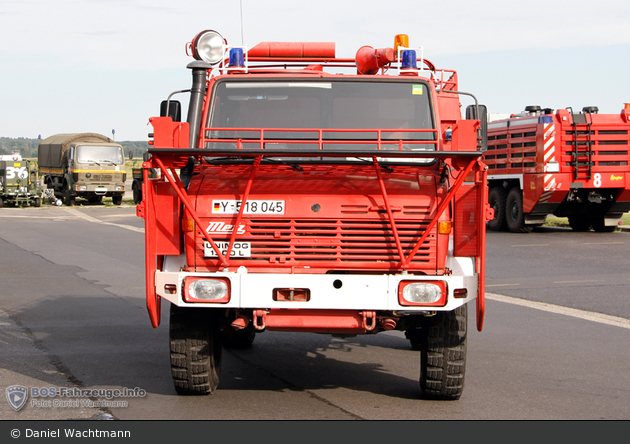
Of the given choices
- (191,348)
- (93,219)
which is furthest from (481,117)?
(93,219)

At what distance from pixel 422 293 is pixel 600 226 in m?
17.3

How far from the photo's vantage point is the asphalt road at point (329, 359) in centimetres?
543

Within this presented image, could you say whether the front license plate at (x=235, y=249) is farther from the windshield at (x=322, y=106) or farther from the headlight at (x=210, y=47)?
the headlight at (x=210, y=47)

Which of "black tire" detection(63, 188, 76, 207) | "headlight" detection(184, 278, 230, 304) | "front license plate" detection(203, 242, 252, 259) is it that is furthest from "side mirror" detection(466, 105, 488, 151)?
"black tire" detection(63, 188, 76, 207)

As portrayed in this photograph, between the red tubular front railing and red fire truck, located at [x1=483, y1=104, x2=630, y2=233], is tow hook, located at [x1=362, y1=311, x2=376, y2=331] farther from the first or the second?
red fire truck, located at [x1=483, y1=104, x2=630, y2=233]

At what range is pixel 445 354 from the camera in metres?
5.54

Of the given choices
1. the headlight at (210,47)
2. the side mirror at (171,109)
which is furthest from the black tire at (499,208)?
the side mirror at (171,109)

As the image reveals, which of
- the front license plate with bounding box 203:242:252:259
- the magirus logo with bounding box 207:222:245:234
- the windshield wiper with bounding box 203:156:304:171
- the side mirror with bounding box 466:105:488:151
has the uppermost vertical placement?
the side mirror with bounding box 466:105:488:151

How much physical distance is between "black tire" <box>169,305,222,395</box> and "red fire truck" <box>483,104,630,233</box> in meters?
15.4

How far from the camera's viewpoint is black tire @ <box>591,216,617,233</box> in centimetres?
2094

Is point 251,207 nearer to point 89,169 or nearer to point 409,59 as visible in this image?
point 409,59

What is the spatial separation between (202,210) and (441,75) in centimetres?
580

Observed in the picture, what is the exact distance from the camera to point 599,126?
64.5ft

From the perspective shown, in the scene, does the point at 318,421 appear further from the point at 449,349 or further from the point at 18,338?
the point at 18,338
